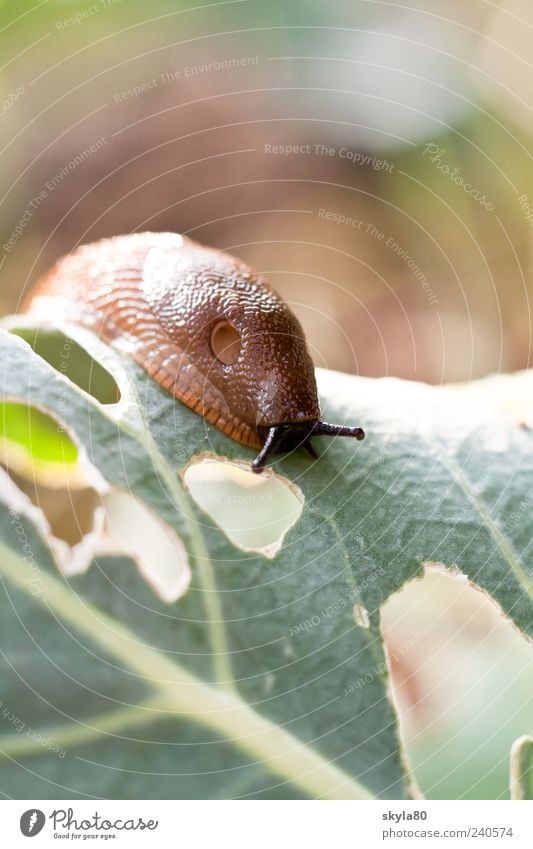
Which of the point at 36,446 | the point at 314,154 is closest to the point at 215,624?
the point at 36,446

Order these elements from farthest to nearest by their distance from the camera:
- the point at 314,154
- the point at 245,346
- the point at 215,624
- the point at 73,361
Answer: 1. the point at 314,154
2. the point at 245,346
3. the point at 73,361
4. the point at 215,624

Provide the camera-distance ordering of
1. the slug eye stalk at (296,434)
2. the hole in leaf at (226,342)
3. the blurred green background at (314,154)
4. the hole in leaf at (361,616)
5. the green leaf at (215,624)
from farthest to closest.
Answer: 1. the blurred green background at (314,154)
2. the hole in leaf at (226,342)
3. the slug eye stalk at (296,434)
4. the hole in leaf at (361,616)
5. the green leaf at (215,624)

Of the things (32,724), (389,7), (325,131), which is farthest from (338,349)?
(32,724)

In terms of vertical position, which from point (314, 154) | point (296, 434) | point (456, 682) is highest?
point (314, 154)

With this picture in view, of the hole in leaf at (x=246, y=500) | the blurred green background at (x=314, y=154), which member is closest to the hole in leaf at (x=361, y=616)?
the hole in leaf at (x=246, y=500)

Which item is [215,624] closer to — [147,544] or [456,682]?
[147,544]

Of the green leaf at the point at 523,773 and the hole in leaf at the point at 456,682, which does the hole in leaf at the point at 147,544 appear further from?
the green leaf at the point at 523,773

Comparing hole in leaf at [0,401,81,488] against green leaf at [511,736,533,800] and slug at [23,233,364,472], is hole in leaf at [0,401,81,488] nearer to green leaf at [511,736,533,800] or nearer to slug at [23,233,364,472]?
slug at [23,233,364,472]
